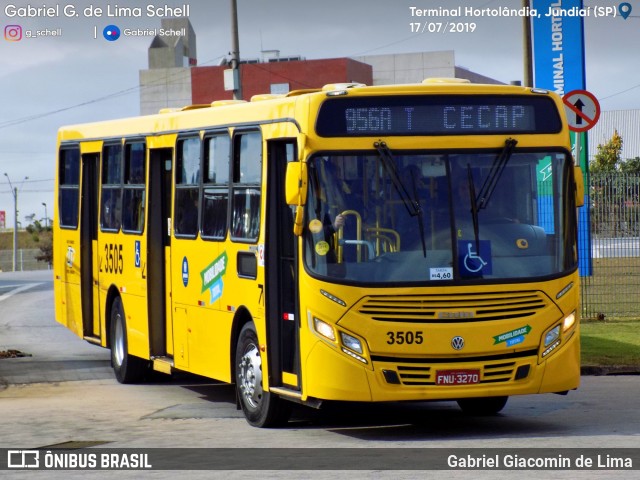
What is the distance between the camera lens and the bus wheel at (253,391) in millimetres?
12930

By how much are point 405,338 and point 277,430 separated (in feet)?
5.70

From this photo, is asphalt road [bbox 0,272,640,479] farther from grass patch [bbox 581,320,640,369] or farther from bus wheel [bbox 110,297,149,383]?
grass patch [bbox 581,320,640,369]

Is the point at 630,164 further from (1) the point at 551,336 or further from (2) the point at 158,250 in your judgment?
(1) the point at 551,336

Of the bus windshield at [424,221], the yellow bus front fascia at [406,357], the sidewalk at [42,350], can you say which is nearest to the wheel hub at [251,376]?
the yellow bus front fascia at [406,357]

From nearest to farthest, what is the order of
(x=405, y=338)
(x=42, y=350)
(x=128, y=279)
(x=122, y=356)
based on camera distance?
1. (x=405, y=338)
2. (x=128, y=279)
3. (x=122, y=356)
4. (x=42, y=350)

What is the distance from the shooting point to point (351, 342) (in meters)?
11.9

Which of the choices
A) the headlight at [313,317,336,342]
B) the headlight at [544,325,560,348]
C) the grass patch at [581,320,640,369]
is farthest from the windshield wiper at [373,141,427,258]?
the grass patch at [581,320,640,369]

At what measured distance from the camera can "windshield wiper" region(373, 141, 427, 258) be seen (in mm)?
12094

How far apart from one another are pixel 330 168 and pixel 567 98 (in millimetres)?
9303

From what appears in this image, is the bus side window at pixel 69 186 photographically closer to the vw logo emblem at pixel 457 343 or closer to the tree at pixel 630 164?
the vw logo emblem at pixel 457 343

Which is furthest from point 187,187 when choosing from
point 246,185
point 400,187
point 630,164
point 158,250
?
point 630,164

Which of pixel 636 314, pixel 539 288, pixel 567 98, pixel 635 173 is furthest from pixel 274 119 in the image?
pixel 636 314

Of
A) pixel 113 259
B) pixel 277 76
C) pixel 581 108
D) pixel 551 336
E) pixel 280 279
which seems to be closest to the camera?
pixel 551 336

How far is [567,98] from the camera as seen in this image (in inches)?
814
